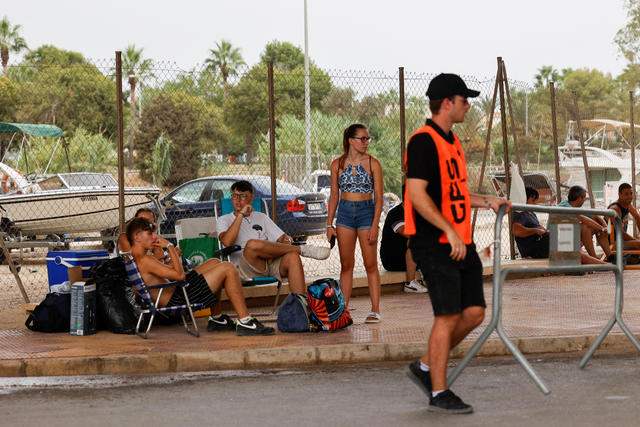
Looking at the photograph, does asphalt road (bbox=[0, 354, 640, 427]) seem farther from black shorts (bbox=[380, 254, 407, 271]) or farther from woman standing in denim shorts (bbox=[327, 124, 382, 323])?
black shorts (bbox=[380, 254, 407, 271])

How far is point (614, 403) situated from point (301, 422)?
1.92m

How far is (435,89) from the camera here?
5.52m

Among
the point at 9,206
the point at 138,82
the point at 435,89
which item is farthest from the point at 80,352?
the point at 9,206

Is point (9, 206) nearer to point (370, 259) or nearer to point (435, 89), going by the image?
point (370, 259)

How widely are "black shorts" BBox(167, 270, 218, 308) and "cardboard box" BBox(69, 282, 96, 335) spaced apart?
0.78 meters

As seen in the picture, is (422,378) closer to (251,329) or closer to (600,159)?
(251,329)

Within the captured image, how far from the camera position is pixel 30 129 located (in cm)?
1814

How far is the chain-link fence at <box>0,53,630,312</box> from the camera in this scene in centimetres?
1244

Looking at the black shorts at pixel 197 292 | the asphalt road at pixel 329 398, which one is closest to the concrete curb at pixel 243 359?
the asphalt road at pixel 329 398

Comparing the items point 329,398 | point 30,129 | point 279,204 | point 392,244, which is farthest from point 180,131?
point 329,398

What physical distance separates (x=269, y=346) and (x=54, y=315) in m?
2.37

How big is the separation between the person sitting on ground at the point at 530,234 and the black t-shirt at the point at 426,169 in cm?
841

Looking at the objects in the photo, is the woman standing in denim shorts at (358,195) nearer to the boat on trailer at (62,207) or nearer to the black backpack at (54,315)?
the black backpack at (54,315)

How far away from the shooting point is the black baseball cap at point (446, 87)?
18.0ft
